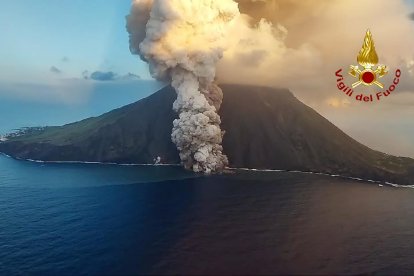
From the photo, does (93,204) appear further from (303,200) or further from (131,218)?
(303,200)

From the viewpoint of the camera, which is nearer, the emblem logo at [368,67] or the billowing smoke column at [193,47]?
the emblem logo at [368,67]

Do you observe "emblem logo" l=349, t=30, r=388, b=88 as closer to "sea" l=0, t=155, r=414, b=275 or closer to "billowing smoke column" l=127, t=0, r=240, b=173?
"sea" l=0, t=155, r=414, b=275

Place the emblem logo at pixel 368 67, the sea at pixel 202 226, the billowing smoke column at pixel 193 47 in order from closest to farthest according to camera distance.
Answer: the emblem logo at pixel 368 67
the sea at pixel 202 226
the billowing smoke column at pixel 193 47

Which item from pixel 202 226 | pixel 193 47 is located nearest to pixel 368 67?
pixel 202 226

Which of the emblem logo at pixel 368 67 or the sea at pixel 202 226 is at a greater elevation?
the emblem logo at pixel 368 67

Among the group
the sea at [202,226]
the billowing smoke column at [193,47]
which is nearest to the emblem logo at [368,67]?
the sea at [202,226]

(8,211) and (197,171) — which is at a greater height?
(197,171)

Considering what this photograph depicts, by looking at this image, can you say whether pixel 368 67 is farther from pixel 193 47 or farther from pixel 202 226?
pixel 193 47

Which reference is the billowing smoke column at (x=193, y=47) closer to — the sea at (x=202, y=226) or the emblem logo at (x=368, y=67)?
the sea at (x=202, y=226)

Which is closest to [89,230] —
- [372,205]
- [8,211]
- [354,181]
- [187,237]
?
[187,237]
